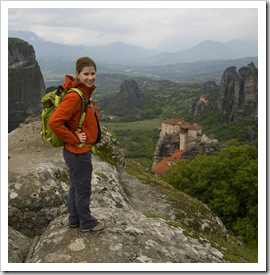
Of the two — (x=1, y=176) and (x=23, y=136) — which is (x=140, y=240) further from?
(x=23, y=136)

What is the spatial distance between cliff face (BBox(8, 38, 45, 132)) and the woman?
7207 centimetres

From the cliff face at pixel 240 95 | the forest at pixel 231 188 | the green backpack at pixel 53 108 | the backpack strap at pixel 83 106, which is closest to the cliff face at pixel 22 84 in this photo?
the forest at pixel 231 188

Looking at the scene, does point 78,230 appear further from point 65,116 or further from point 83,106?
point 83,106

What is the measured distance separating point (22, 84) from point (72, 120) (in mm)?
89666

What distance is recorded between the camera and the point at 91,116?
7.05 metres

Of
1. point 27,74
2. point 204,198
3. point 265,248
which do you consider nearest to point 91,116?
point 265,248

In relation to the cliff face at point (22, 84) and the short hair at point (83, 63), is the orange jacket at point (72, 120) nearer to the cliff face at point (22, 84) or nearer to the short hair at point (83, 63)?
the short hair at point (83, 63)

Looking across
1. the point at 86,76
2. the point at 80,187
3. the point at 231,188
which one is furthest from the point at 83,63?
the point at 231,188

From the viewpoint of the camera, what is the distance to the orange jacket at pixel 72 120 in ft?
21.5

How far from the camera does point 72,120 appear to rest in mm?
6879

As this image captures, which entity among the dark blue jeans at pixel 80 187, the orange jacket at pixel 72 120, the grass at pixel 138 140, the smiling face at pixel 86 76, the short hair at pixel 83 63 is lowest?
the grass at pixel 138 140

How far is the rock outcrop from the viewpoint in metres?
7.07

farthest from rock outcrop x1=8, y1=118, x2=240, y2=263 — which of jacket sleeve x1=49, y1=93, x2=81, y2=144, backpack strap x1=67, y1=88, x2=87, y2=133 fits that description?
backpack strap x1=67, y1=88, x2=87, y2=133

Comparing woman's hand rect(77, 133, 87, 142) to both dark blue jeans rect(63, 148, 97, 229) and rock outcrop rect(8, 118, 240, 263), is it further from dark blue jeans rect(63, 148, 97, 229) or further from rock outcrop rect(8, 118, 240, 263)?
rock outcrop rect(8, 118, 240, 263)
